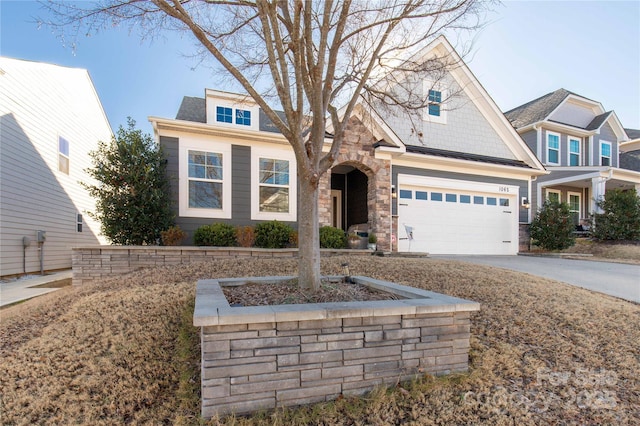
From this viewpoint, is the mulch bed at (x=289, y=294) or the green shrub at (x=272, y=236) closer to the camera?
the mulch bed at (x=289, y=294)

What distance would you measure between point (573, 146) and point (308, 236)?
1780 cm

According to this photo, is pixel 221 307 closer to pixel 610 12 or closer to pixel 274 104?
pixel 274 104

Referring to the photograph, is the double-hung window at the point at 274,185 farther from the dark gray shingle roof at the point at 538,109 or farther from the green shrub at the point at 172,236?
the dark gray shingle roof at the point at 538,109

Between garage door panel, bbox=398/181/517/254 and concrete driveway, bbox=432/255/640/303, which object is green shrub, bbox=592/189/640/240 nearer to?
garage door panel, bbox=398/181/517/254

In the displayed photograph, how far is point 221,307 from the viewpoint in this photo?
7.52ft

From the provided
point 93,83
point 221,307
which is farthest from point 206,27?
point 93,83

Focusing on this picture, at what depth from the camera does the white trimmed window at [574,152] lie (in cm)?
1558

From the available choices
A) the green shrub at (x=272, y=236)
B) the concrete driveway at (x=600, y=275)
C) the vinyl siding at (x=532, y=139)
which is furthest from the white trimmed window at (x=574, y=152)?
the green shrub at (x=272, y=236)

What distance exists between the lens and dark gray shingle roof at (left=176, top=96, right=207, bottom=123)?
905cm

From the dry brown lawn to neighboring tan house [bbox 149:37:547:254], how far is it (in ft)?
15.1

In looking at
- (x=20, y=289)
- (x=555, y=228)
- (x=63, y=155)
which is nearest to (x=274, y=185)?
(x=20, y=289)

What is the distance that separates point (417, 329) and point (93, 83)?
15.4 m

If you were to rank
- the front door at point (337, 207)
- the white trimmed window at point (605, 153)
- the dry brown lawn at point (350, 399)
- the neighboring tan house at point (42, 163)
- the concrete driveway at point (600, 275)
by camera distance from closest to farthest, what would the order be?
the dry brown lawn at point (350, 399) → the concrete driveway at point (600, 275) → the neighboring tan house at point (42, 163) → the front door at point (337, 207) → the white trimmed window at point (605, 153)

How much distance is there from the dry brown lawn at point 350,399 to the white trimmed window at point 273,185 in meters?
4.65
